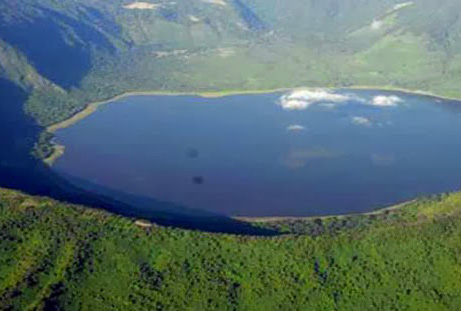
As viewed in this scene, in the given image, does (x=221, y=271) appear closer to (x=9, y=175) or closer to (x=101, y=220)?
(x=101, y=220)

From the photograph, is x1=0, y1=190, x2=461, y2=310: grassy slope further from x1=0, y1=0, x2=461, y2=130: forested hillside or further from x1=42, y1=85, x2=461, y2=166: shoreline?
x1=0, y1=0, x2=461, y2=130: forested hillside

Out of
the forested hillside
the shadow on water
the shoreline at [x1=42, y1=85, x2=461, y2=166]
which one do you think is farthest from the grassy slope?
the forested hillside

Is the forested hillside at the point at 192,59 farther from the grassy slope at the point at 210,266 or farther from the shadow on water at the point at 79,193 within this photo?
the grassy slope at the point at 210,266

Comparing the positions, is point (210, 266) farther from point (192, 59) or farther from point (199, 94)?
point (192, 59)

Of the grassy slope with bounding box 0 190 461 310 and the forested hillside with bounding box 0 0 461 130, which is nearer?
the grassy slope with bounding box 0 190 461 310

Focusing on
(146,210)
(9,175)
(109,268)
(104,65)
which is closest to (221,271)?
(109,268)

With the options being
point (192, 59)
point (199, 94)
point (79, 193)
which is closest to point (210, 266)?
point (79, 193)
